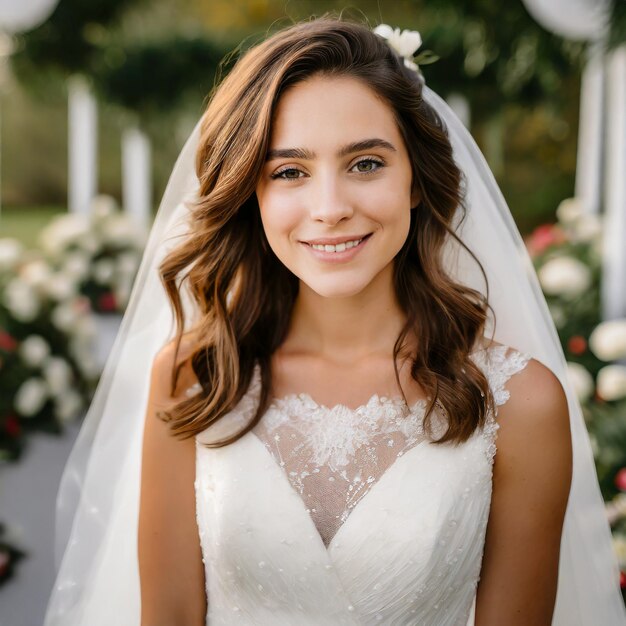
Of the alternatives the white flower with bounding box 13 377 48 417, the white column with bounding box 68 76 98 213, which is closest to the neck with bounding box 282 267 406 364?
the white flower with bounding box 13 377 48 417

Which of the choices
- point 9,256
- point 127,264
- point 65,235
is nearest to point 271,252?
point 9,256

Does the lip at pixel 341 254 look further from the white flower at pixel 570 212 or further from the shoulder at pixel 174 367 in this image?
the white flower at pixel 570 212

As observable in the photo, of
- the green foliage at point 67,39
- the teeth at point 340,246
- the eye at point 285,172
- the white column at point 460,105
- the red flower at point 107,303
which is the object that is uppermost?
the green foliage at point 67,39

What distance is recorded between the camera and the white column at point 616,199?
13.6 ft

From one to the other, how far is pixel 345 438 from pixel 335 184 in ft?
2.17

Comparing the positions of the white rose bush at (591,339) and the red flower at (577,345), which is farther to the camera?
the red flower at (577,345)

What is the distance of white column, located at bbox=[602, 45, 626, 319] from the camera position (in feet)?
13.6

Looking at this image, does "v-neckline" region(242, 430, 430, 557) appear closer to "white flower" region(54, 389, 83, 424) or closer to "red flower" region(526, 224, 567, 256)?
"white flower" region(54, 389, 83, 424)

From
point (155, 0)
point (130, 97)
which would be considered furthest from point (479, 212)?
point (155, 0)

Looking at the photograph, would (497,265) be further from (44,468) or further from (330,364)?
(44,468)

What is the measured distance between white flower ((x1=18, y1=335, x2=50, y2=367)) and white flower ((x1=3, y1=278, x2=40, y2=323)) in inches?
5.7

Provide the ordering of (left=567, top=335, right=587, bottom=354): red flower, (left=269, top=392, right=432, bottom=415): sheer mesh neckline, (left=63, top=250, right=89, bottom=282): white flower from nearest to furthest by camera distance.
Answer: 1. (left=269, top=392, right=432, bottom=415): sheer mesh neckline
2. (left=567, top=335, right=587, bottom=354): red flower
3. (left=63, top=250, right=89, bottom=282): white flower

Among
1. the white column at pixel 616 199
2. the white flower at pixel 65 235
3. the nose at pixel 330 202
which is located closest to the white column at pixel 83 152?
the white flower at pixel 65 235

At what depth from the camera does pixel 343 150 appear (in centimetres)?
195
